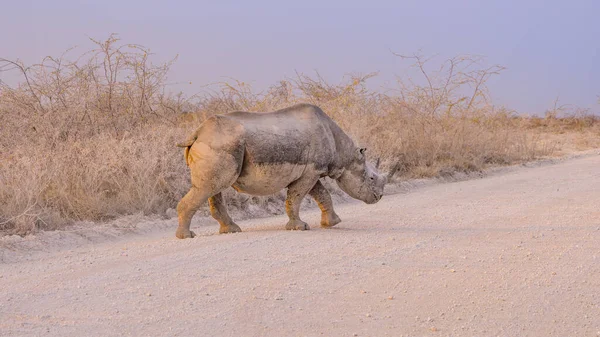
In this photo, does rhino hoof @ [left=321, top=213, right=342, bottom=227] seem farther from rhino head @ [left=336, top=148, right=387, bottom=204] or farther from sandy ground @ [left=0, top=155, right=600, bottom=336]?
rhino head @ [left=336, top=148, right=387, bottom=204]

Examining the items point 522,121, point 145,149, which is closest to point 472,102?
point 522,121

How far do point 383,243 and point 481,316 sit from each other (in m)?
2.46

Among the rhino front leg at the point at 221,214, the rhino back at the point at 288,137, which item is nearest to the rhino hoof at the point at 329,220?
the rhino back at the point at 288,137

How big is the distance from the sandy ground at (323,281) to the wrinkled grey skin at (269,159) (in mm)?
436

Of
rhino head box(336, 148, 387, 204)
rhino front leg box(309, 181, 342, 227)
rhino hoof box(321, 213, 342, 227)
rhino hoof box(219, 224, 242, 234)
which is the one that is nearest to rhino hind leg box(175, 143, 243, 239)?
rhino hoof box(219, 224, 242, 234)

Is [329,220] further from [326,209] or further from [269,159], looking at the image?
[269,159]

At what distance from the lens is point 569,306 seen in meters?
4.77

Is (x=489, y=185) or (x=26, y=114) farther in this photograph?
(x=489, y=185)

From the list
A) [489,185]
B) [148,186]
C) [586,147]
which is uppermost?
[148,186]

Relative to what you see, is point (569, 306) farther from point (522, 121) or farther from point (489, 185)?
point (522, 121)

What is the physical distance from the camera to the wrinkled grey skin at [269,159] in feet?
23.7

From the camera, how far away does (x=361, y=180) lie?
27.6 ft

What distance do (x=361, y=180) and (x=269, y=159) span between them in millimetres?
1519

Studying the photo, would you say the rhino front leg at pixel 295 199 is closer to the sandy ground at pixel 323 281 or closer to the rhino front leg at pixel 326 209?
the sandy ground at pixel 323 281
